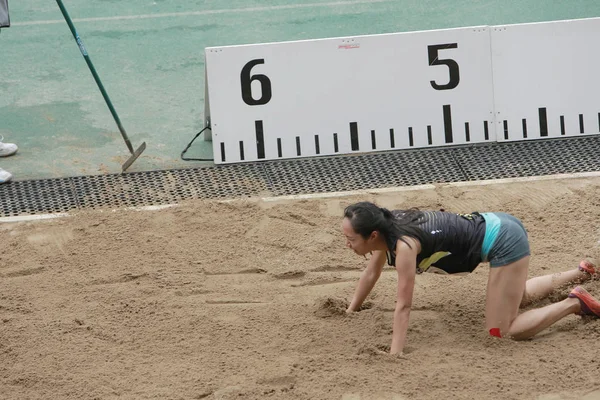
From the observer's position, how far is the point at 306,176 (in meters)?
7.44

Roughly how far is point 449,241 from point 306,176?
2556 mm

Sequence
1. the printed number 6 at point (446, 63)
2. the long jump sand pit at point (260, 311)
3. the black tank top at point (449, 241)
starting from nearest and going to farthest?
the long jump sand pit at point (260, 311) < the black tank top at point (449, 241) < the printed number 6 at point (446, 63)

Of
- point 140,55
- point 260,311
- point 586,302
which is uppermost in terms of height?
point 140,55

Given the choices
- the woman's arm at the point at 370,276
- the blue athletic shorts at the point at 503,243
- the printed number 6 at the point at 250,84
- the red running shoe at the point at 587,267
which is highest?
the printed number 6 at the point at 250,84

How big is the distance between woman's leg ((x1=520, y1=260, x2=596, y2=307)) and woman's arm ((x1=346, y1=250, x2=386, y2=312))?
96cm

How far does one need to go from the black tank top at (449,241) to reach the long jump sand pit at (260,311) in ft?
1.51

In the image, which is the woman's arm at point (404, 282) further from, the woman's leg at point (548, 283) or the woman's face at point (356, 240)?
the woman's leg at point (548, 283)

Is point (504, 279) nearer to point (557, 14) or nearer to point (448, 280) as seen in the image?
point (448, 280)

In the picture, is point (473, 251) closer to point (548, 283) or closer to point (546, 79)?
point (548, 283)

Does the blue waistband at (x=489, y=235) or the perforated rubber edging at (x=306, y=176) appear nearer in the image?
the blue waistband at (x=489, y=235)

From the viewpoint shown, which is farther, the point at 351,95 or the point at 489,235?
the point at 351,95

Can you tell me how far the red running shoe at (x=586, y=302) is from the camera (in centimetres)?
514

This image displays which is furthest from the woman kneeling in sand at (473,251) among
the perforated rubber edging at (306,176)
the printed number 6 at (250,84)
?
the printed number 6 at (250,84)

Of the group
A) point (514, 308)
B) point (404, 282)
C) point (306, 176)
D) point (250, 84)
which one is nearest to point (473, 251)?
point (514, 308)
